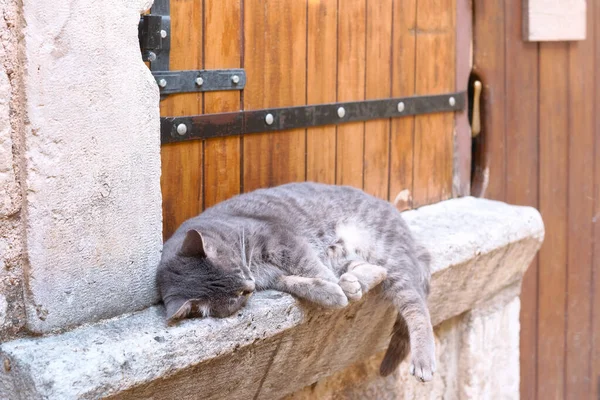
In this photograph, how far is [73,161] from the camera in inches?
63.0

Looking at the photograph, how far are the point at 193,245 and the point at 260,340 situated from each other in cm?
26

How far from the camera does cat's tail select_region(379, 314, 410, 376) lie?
2.38m

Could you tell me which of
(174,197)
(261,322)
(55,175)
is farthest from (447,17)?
(55,175)

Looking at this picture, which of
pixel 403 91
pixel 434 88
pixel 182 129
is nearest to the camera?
pixel 182 129

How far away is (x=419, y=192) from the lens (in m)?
2.94

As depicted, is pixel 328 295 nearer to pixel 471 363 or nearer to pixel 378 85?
pixel 378 85

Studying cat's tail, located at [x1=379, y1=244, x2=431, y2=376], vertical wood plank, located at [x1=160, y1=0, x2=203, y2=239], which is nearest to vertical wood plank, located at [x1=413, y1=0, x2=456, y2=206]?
cat's tail, located at [x1=379, y1=244, x2=431, y2=376]

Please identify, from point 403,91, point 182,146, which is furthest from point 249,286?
point 403,91

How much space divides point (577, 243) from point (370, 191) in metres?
1.19

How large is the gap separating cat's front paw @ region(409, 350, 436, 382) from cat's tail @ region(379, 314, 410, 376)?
0.22 m

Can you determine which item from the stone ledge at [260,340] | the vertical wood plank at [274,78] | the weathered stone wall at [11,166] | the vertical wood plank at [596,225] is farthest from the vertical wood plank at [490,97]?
the weathered stone wall at [11,166]

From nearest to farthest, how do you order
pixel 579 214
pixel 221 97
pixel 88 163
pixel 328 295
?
pixel 88 163, pixel 328 295, pixel 221 97, pixel 579 214

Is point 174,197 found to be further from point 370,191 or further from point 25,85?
point 370,191

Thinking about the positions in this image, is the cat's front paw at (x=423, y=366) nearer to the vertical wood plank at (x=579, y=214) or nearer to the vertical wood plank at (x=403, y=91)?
the vertical wood plank at (x=403, y=91)
